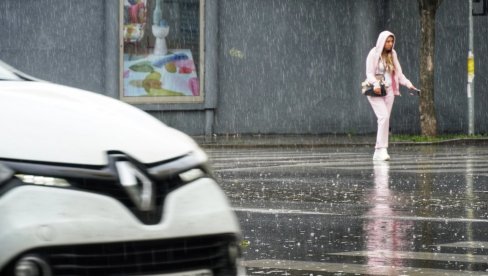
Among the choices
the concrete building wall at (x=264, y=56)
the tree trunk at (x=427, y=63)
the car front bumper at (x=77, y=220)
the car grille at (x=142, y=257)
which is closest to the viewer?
the car front bumper at (x=77, y=220)

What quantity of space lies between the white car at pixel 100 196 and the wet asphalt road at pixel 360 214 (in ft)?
10.2

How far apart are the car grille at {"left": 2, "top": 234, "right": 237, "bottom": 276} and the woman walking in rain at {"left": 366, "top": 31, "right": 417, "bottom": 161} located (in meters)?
15.1

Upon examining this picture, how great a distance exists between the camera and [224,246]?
15.0 ft

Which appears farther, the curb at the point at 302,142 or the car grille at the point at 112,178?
the curb at the point at 302,142

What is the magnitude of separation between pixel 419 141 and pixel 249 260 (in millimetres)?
18713

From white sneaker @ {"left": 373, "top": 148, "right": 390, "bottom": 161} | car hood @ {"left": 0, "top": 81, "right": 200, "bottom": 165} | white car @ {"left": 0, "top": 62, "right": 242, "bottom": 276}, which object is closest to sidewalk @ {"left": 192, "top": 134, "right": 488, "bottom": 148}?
white sneaker @ {"left": 373, "top": 148, "right": 390, "bottom": 161}

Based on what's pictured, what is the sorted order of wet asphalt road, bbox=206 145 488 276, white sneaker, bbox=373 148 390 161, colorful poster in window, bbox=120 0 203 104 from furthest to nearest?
colorful poster in window, bbox=120 0 203 104 → white sneaker, bbox=373 148 390 161 → wet asphalt road, bbox=206 145 488 276

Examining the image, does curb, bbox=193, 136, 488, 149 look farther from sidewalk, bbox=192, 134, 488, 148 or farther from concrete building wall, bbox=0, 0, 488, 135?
concrete building wall, bbox=0, 0, 488, 135

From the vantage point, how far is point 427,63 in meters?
27.6

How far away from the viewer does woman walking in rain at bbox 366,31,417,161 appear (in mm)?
19594

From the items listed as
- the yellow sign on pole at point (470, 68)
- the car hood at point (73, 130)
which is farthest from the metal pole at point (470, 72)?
the car hood at point (73, 130)

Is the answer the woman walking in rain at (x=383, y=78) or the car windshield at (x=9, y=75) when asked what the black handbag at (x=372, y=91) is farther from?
the car windshield at (x=9, y=75)

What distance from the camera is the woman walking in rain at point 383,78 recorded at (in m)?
19.6

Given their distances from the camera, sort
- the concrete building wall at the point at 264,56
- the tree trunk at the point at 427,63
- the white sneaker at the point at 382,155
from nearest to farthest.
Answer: the white sneaker at the point at 382,155, the tree trunk at the point at 427,63, the concrete building wall at the point at 264,56
